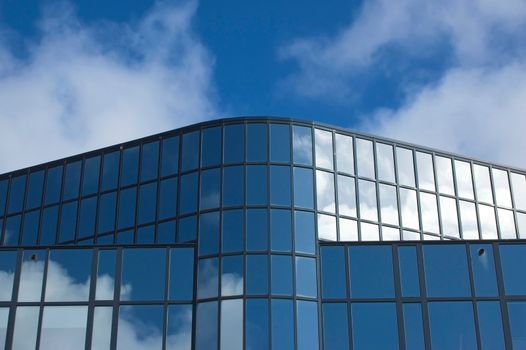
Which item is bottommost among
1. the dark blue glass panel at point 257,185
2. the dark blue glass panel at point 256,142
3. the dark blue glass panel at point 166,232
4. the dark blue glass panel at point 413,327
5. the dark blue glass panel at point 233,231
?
the dark blue glass panel at point 413,327

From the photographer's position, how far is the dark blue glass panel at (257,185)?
33750 millimetres

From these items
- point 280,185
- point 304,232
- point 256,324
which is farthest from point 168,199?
point 256,324

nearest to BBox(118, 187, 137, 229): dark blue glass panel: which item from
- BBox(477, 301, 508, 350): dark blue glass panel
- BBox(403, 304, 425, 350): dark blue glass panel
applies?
BBox(403, 304, 425, 350): dark blue glass panel

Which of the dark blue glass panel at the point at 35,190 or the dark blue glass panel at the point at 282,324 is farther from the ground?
the dark blue glass panel at the point at 35,190

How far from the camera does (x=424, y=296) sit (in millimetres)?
32031

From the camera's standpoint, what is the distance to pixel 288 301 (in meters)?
31.8

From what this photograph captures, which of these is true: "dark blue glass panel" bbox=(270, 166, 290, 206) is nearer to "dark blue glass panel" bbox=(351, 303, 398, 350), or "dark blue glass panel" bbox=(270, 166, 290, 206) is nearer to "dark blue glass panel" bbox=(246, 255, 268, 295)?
"dark blue glass panel" bbox=(246, 255, 268, 295)

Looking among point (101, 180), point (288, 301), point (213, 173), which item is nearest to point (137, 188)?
point (101, 180)

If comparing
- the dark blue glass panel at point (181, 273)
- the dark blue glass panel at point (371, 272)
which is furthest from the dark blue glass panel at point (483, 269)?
the dark blue glass panel at point (181, 273)

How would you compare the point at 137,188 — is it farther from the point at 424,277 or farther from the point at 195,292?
the point at 424,277

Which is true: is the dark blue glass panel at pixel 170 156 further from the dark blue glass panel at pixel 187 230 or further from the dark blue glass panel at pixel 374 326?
the dark blue glass panel at pixel 374 326

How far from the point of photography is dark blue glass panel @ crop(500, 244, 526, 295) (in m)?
32.1

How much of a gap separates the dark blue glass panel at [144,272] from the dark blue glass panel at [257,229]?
10.7ft

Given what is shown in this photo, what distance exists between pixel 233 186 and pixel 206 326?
576 centimetres
